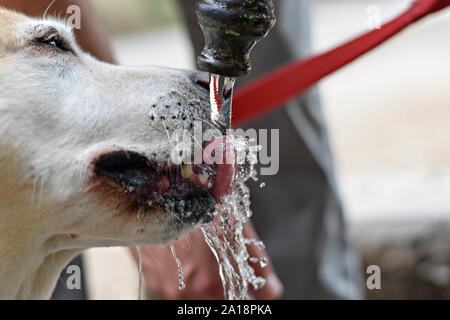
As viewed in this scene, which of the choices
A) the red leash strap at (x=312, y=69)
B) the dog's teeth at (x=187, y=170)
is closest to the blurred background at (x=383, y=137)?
the red leash strap at (x=312, y=69)

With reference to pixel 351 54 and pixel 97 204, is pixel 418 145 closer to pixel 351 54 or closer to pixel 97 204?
pixel 351 54

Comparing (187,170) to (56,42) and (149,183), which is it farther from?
(56,42)

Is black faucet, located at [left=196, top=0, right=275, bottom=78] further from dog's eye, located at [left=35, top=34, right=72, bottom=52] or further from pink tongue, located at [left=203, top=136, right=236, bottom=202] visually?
dog's eye, located at [left=35, top=34, right=72, bottom=52]

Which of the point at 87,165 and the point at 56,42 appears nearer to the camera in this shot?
the point at 87,165

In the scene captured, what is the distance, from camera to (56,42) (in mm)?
2057

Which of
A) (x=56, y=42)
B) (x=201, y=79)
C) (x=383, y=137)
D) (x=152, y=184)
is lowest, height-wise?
(x=152, y=184)

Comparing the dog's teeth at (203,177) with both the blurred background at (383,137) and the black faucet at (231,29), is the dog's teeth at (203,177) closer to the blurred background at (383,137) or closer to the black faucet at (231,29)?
the black faucet at (231,29)

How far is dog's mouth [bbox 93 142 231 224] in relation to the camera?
1825 mm

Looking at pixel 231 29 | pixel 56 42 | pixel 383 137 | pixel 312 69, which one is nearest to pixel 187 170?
pixel 231 29

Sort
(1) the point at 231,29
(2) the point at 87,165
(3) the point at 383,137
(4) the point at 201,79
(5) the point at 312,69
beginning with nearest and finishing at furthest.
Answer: (1) the point at 231,29
(2) the point at 87,165
(4) the point at 201,79
(5) the point at 312,69
(3) the point at 383,137

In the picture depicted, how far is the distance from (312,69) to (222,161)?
0.65 m

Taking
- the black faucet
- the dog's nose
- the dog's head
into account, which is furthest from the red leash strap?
the black faucet

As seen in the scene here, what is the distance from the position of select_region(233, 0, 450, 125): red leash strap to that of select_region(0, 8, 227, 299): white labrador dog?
1.78 feet

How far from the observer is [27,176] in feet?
5.99
